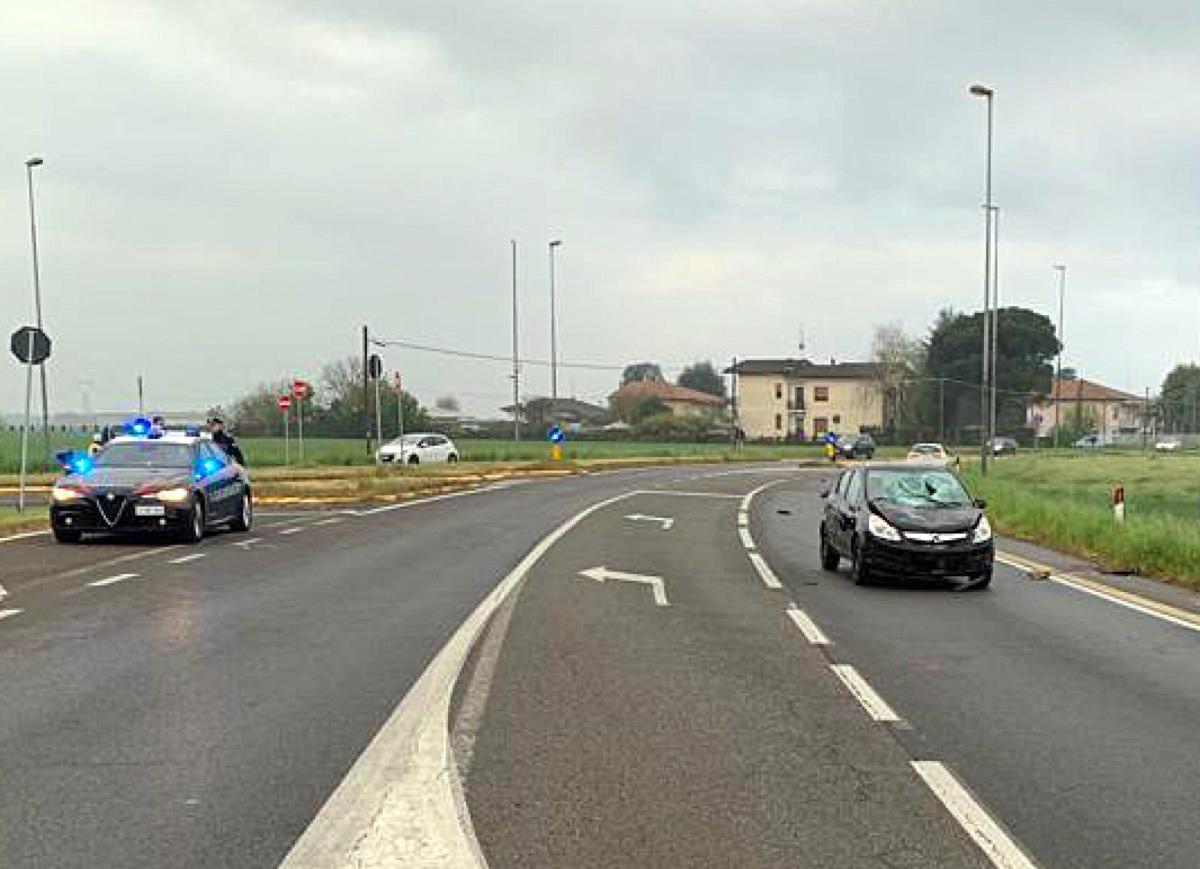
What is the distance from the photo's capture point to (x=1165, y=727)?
6484mm

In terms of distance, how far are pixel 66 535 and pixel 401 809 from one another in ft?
43.4

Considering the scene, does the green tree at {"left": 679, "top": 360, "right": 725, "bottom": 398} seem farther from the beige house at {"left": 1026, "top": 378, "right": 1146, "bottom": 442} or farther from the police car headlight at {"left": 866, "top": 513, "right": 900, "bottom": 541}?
the police car headlight at {"left": 866, "top": 513, "right": 900, "bottom": 541}

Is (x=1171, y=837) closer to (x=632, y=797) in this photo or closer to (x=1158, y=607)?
(x=632, y=797)

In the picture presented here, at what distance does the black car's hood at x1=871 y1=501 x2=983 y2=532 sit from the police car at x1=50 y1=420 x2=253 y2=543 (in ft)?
30.8

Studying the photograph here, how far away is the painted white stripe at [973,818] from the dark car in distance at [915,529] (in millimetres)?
7112

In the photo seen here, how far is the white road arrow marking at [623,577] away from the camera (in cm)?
1255

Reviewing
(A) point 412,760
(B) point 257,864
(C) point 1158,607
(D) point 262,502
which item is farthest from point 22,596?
(D) point 262,502

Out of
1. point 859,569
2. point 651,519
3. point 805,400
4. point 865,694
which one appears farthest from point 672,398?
point 865,694

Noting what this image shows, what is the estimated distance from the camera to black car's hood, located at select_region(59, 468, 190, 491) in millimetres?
16078

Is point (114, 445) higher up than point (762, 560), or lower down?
higher up

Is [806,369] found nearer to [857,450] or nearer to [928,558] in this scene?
[857,450]

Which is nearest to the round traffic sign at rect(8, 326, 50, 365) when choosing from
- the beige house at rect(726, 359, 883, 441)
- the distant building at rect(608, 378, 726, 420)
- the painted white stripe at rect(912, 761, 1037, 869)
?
the painted white stripe at rect(912, 761, 1037, 869)

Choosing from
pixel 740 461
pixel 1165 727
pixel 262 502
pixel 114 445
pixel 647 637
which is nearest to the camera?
pixel 1165 727

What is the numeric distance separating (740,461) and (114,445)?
5140 centimetres
